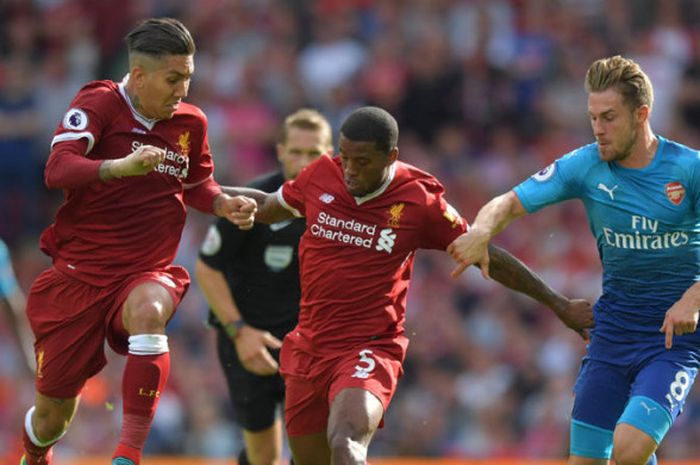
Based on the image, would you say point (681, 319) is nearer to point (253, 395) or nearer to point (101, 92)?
point (101, 92)

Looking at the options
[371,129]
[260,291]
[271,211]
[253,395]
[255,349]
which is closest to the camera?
[371,129]

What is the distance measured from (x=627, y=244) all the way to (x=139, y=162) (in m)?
2.76

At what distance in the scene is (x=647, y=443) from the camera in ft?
24.9

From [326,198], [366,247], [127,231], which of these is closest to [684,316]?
[366,247]

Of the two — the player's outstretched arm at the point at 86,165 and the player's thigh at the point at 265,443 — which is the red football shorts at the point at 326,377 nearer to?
the player's outstretched arm at the point at 86,165

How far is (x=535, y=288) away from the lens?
824 centimetres

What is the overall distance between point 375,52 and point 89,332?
8.61 m

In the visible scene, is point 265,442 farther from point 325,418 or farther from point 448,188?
point 448,188

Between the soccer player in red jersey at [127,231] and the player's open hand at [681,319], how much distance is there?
7.97 ft

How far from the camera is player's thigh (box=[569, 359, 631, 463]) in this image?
8.04 m

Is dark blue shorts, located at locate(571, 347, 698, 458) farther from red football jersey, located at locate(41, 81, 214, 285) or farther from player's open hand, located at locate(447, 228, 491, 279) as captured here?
red football jersey, located at locate(41, 81, 214, 285)

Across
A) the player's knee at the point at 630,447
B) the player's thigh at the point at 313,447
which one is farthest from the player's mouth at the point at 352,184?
the player's knee at the point at 630,447

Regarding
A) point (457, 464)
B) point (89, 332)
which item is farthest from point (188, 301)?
point (89, 332)

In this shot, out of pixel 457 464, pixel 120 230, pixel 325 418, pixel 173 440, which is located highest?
pixel 120 230
